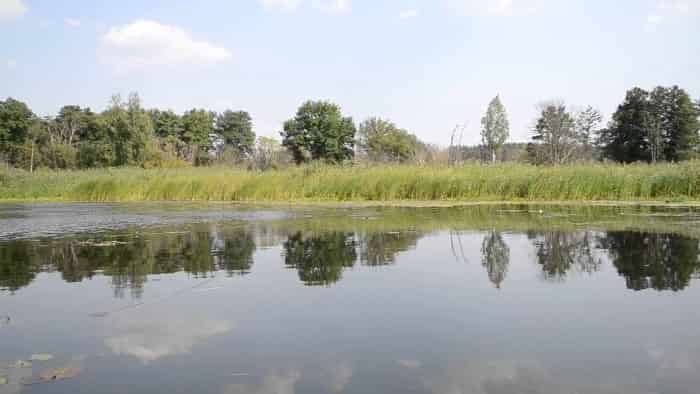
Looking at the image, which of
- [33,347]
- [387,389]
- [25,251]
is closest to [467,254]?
[387,389]

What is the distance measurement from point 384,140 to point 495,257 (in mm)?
47260

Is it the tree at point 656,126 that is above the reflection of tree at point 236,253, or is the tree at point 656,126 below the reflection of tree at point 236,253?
above

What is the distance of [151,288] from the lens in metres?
5.62

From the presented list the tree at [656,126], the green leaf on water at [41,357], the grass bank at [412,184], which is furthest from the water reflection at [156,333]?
the tree at [656,126]

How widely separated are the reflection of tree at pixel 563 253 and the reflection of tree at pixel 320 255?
2219 millimetres

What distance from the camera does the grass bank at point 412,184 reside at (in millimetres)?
16750

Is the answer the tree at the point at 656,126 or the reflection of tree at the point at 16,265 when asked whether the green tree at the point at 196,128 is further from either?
the reflection of tree at the point at 16,265

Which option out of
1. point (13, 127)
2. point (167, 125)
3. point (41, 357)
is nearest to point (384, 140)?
point (167, 125)

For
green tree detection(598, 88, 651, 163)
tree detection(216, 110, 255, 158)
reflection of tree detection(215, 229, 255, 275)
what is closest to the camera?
reflection of tree detection(215, 229, 255, 275)

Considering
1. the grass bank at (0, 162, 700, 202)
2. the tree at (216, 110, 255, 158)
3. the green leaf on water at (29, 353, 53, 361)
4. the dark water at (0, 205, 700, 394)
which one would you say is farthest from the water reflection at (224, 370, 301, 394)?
the tree at (216, 110, 255, 158)

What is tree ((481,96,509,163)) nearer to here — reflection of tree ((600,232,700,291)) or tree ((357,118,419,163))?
tree ((357,118,419,163))

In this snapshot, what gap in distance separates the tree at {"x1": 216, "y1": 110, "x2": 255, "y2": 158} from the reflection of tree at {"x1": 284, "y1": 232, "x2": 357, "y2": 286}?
56.0 metres

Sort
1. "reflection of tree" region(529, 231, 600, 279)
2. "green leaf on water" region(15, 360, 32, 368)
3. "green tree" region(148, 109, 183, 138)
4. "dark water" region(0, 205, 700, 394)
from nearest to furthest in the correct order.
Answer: "dark water" region(0, 205, 700, 394) → "green leaf on water" region(15, 360, 32, 368) → "reflection of tree" region(529, 231, 600, 279) → "green tree" region(148, 109, 183, 138)

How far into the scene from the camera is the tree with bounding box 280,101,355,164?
173 ft
